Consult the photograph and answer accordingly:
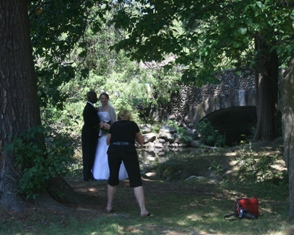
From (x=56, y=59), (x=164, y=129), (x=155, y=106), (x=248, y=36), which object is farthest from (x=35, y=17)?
(x=155, y=106)

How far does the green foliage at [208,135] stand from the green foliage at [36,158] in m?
15.7

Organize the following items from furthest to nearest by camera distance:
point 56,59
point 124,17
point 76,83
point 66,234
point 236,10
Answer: point 76,83 → point 56,59 → point 124,17 → point 236,10 → point 66,234

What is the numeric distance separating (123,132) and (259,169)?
5.82 meters

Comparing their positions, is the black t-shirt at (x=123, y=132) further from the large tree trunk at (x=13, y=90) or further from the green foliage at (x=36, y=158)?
the large tree trunk at (x=13, y=90)

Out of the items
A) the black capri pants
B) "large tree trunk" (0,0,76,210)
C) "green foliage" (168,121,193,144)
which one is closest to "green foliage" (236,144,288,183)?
the black capri pants

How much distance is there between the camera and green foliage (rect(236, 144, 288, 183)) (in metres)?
11.6

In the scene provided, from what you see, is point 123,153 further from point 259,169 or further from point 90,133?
point 259,169

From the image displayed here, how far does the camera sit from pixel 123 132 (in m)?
7.44

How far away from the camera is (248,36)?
866 centimetres

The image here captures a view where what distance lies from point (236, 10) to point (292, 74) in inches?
70.4

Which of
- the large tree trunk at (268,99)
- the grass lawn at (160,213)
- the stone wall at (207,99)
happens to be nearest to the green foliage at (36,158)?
the grass lawn at (160,213)

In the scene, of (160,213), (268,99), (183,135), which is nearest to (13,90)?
(160,213)

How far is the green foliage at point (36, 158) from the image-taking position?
6.69 metres

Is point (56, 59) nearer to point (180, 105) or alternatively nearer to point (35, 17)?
point (35, 17)
